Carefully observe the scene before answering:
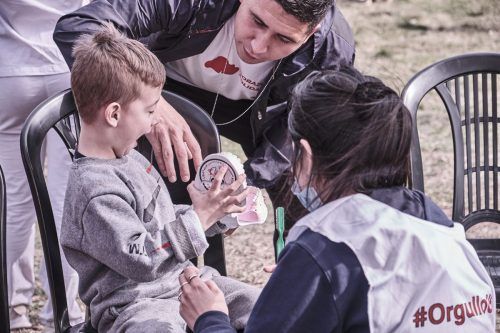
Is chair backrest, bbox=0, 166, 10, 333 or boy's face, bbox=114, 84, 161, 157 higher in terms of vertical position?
boy's face, bbox=114, 84, 161, 157

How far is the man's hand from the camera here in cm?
253

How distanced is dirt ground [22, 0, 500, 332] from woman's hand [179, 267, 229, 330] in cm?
215

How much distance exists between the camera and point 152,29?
275 centimetres

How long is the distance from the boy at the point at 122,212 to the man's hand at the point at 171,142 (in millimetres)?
251

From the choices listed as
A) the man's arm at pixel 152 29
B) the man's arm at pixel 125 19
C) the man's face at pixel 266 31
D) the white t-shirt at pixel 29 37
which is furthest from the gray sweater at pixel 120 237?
the white t-shirt at pixel 29 37

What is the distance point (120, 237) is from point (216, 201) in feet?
0.99

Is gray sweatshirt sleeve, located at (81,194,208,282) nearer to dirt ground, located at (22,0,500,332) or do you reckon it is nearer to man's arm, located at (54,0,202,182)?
man's arm, located at (54,0,202,182)

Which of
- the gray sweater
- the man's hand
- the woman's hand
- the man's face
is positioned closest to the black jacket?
the man's face

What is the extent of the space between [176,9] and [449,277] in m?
1.38

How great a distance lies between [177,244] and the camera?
2158mm

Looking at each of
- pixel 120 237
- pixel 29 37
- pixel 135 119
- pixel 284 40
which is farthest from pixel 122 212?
pixel 29 37

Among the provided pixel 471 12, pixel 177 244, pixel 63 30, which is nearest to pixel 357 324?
pixel 177 244

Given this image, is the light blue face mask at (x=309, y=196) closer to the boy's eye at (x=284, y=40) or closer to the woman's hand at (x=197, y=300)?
the woman's hand at (x=197, y=300)

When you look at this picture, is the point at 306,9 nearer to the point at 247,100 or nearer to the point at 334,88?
the point at 247,100
